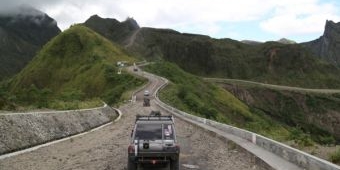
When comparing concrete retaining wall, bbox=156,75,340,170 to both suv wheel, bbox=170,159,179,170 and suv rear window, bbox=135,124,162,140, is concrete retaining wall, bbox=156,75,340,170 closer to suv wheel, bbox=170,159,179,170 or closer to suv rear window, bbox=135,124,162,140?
suv wheel, bbox=170,159,179,170

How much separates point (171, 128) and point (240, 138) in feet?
39.6

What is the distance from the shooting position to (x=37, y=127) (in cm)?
2861

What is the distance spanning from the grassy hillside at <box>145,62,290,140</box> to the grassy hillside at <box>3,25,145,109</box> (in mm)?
10559

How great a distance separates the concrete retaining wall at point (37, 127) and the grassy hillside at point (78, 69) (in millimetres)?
55864

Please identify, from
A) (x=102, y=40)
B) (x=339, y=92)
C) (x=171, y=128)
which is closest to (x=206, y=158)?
(x=171, y=128)

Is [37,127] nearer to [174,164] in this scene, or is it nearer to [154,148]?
[154,148]

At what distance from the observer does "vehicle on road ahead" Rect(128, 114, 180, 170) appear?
18.1 m

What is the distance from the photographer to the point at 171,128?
62.5 feet

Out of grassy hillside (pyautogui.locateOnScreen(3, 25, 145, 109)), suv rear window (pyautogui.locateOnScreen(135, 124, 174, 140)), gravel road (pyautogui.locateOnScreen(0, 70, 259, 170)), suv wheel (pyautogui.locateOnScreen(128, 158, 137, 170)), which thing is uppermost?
grassy hillside (pyautogui.locateOnScreen(3, 25, 145, 109))

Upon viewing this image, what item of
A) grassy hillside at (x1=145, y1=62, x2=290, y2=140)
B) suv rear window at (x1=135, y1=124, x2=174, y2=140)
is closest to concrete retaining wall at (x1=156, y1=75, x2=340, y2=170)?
suv rear window at (x1=135, y1=124, x2=174, y2=140)

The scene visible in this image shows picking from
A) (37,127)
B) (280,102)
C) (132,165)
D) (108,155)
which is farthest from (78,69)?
(132,165)

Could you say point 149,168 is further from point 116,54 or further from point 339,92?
point 339,92

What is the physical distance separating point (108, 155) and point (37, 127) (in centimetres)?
626

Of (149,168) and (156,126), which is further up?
(156,126)
